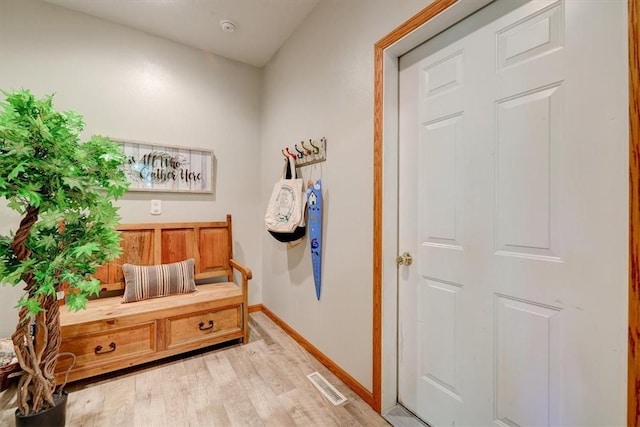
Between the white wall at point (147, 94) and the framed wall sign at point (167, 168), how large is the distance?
0.08 metres

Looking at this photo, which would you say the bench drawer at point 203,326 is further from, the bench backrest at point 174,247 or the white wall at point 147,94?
the white wall at point 147,94

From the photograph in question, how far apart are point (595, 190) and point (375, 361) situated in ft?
4.15

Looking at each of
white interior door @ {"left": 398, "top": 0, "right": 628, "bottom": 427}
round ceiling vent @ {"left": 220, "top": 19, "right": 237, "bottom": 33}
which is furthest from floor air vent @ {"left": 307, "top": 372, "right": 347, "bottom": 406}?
round ceiling vent @ {"left": 220, "top": 19, "right": 237, "bottom": 33}

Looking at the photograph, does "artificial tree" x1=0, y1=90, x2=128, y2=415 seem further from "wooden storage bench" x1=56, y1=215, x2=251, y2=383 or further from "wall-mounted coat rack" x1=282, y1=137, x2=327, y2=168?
"wall-mounted coat rack" x1=282, y1=137, x2=327, y2=168

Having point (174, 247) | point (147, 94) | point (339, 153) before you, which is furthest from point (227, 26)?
point (174, 247)

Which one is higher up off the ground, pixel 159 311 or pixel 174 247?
pixel 174 247

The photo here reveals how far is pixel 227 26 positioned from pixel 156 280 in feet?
7.22

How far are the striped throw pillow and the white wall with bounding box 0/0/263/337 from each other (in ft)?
1.59

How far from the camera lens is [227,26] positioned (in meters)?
2.25

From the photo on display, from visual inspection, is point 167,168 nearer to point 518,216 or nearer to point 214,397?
point 214,397

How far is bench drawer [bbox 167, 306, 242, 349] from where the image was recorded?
6.39ft

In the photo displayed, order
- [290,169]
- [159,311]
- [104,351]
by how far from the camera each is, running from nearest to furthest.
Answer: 1. [104,351]
2. [159,311]
3. [290,169]

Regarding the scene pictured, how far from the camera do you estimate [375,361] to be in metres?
1.50

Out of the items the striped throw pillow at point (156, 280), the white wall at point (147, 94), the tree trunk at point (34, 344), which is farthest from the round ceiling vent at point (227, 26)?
the striped throw pillow at point (156, 280)
